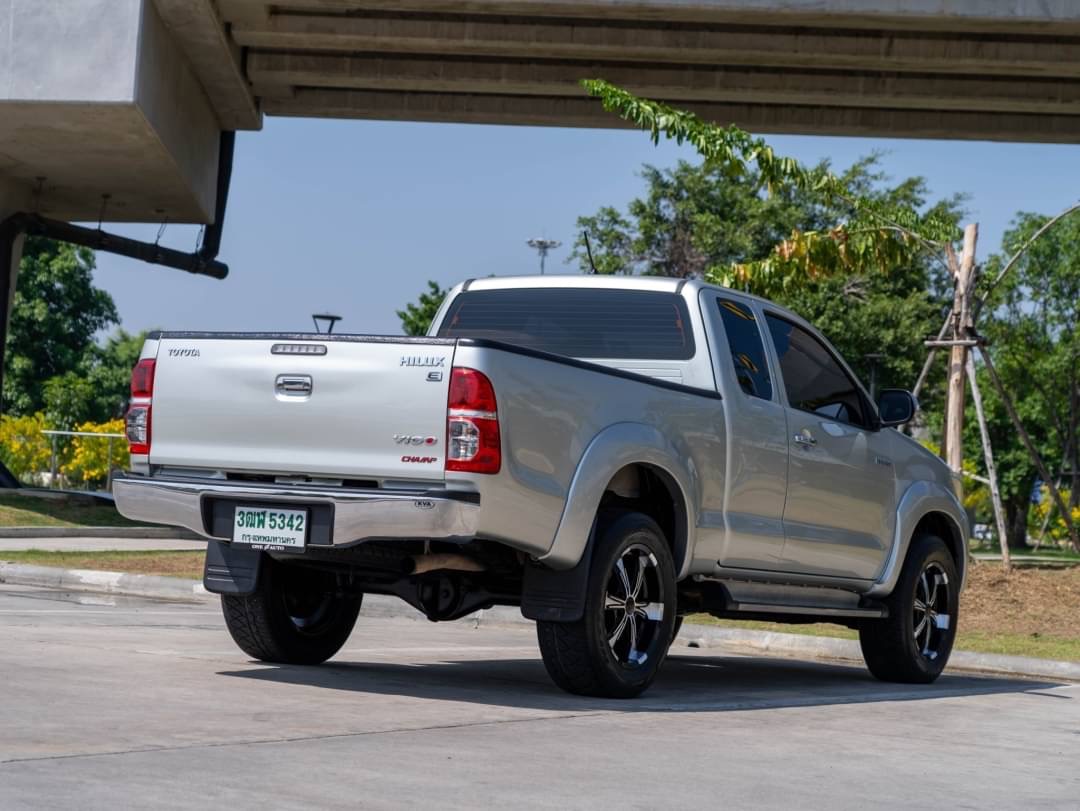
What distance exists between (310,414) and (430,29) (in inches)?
833

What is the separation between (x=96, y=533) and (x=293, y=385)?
16.7 metres

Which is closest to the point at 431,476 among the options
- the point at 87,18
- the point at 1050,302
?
the point at 87,18

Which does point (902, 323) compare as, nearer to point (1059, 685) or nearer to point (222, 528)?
point (1059, 685)

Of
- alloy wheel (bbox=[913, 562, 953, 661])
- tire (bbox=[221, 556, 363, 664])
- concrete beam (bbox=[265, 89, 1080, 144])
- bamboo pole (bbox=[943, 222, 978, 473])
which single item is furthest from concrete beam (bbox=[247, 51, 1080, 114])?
tire (bbox=[221, 556, 363, 664])

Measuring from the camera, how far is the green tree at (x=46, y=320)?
73625 millimetres

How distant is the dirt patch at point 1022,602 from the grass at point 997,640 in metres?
0.36

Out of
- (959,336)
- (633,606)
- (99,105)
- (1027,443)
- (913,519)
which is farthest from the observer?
(99,105)

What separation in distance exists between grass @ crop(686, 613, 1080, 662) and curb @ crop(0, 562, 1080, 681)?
169 millimetres

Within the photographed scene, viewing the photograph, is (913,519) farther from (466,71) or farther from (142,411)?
(466,71)

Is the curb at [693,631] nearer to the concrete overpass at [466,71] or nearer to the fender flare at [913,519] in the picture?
the fender flare at [913,519]

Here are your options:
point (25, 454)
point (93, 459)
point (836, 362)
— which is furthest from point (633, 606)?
point (25, 454)

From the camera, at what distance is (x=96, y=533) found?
23.2 meters

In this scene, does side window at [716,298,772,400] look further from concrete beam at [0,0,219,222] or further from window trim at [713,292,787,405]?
concrete beam at [0,0,219,222]

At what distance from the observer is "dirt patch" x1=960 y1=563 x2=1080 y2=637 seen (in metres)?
13.9
